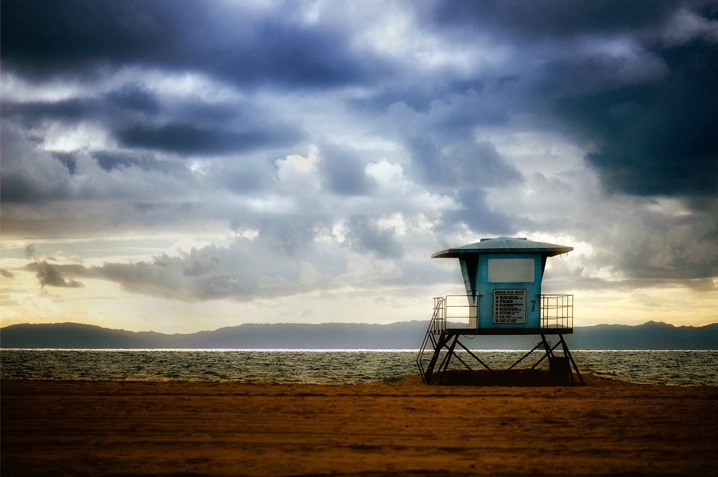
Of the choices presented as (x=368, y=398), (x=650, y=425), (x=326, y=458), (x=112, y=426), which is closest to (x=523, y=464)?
(x=326, y=458)

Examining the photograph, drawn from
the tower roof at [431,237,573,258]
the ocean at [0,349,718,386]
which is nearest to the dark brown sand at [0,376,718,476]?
the tower roof at [431,237,573,258]

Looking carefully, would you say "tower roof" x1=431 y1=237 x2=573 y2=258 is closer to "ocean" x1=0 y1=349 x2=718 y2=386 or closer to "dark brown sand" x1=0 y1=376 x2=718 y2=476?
"dark brown sand" x1=0 y1=376 x2=718 y2=476

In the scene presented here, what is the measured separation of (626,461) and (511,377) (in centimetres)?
2140

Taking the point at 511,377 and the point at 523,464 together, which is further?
the point at 511,377

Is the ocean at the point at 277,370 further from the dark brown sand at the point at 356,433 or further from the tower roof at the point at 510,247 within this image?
the dark brown sand at the point at 356,433

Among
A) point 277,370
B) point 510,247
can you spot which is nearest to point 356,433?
point 510,247

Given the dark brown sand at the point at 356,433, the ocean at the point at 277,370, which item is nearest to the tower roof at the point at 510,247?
the dark brown sand at the point at 356,433

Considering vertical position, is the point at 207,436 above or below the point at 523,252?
below

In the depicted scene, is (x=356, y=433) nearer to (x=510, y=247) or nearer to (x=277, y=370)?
(x=510, y=247)

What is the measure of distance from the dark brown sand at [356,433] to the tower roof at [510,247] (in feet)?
24.9

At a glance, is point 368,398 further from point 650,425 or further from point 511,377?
point 511,377

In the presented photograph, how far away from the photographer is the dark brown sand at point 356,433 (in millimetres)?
13273

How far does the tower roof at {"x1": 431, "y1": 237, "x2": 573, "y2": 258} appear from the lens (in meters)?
32.1

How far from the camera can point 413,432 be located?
16.9m
